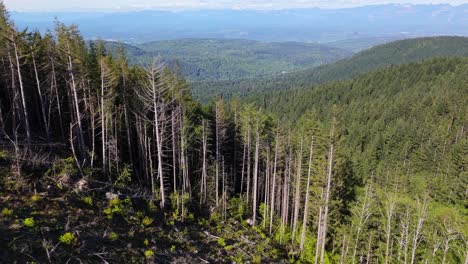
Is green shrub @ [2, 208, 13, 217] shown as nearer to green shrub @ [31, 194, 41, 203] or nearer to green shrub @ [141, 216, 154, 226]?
green shrub @ [31, 194, 41, 203]

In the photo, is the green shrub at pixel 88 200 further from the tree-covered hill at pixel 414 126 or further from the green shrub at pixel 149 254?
the tree-covered hill at pixel 414 126

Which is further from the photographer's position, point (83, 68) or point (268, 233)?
point (268, 233)

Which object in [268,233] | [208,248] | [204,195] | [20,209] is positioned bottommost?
[268,233]

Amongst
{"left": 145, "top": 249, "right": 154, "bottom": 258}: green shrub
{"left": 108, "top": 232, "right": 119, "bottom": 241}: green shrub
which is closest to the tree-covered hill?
{"left": 145, "top": 249, "right": 154, "bottom": 258}: green shrub

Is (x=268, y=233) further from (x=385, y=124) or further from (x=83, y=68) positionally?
(x=385, y=124)

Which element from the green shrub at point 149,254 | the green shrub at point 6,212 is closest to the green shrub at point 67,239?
the green shrub at point 6,212

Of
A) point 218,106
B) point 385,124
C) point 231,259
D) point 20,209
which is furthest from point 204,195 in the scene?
point 385,124

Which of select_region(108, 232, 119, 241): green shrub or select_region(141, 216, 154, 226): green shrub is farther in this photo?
select_region(141, 216, 154, 226): green shrub

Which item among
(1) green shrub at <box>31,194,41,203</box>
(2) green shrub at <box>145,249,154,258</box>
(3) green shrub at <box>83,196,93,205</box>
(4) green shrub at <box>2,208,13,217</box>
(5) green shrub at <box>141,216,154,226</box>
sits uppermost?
(4) green shrub at <box>2,208,13,217</box>
